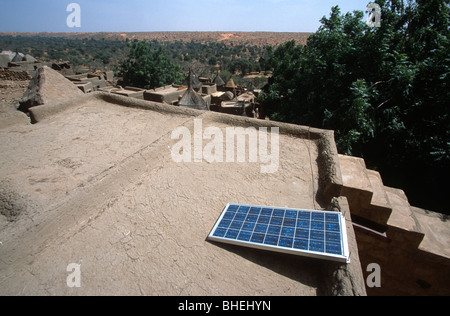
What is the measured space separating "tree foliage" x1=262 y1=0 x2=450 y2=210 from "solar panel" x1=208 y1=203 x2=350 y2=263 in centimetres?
524

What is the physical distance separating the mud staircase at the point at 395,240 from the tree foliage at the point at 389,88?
10.7 ft

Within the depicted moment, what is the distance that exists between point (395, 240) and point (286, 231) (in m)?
2.73

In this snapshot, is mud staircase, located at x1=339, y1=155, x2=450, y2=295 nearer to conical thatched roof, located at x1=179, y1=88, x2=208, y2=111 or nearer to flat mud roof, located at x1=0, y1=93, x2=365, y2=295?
flat mud roof, located at x1=0, y1=93, x2=365, y2=295

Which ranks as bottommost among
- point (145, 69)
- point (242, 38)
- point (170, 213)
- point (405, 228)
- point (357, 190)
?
point (405, 228)

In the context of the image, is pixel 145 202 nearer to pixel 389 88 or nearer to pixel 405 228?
pixel 405 228

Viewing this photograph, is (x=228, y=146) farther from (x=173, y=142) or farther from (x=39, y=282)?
(x=39, y=282)

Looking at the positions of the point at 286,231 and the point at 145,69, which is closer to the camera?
the point at 286,231

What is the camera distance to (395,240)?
4.18 metres

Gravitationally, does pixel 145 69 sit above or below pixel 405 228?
above

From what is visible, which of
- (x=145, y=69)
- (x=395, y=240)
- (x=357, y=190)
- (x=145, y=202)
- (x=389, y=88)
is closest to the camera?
(x=145, y=202)

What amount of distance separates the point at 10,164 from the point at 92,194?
1.96m

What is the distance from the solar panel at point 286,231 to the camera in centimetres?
239

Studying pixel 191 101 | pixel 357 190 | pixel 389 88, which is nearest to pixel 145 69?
pixel 191 101

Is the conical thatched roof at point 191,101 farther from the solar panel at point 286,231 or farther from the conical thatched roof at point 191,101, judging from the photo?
the solar panel at point 286,231
